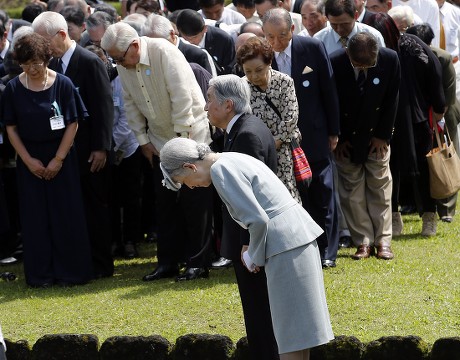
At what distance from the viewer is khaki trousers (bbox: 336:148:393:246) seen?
8.94 m

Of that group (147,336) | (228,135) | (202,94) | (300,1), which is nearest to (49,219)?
(202,94)

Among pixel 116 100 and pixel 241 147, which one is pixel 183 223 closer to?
pixel 116 100

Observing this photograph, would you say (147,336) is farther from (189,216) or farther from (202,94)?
(202,94)

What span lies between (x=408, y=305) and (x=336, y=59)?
8.03 feet

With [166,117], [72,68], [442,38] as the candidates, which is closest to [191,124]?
[166,117]

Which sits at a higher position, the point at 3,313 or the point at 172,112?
the point at 172,112

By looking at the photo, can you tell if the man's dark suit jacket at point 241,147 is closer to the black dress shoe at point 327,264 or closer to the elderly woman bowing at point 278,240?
the elderly woman bowing at point 278,240

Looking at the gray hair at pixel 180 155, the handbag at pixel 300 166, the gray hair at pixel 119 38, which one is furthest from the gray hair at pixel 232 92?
the gray hair at pixel 119 38

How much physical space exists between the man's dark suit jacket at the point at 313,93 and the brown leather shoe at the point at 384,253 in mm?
959

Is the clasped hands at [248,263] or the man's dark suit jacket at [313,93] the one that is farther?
the man's dark suit jacket at [313,93]

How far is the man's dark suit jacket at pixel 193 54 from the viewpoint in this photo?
9203mm

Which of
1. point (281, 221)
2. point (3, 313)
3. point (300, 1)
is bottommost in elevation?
point (3, 313)

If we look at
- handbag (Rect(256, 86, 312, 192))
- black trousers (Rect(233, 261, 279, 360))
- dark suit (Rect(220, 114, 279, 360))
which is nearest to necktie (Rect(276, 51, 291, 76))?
handbag (Rect(256, 86, 312, 192))

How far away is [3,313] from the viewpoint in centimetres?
779
